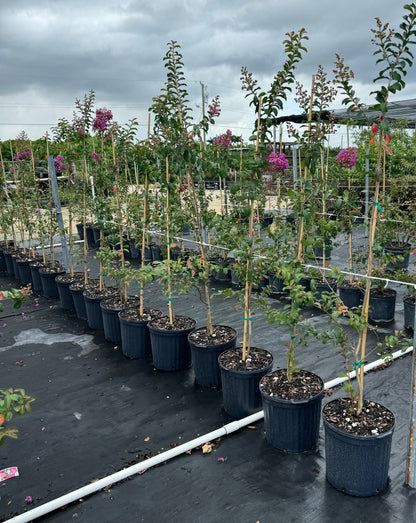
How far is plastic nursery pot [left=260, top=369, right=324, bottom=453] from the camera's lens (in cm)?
286

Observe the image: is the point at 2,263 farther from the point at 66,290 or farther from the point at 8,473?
the point at 8,473

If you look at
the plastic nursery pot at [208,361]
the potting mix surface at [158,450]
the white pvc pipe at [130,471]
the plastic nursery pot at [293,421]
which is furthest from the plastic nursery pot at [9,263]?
the plastic nursery pot at [293,421]

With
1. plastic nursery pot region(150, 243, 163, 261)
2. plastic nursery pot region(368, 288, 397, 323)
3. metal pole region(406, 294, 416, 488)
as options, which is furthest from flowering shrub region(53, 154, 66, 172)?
metal pole region(406, 294, 416, 488)

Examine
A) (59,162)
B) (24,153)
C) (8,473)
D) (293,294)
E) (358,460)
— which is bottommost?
(8,473)

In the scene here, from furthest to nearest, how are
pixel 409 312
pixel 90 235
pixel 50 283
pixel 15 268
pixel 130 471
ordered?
1. pixel 90 235
2. pixel 15 268
3. pixel 50 283
4. pixel 409 312
5. pixel 130 471

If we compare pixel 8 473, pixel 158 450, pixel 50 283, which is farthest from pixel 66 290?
pixel 158 450

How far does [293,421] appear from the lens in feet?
9.46

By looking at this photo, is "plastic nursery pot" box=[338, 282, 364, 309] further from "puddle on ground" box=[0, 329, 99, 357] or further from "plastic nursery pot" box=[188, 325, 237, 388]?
"puddle on ground" box=[0, 329, 99, 357]

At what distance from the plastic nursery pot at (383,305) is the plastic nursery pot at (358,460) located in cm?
293

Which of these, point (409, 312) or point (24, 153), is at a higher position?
point (24, 153)

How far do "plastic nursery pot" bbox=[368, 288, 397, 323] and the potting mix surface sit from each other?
1.48ft

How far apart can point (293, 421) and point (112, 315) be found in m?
2.70

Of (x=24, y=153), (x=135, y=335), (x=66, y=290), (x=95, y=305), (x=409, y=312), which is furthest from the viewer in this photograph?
(x=24, y=153)

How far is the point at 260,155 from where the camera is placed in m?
3.17
